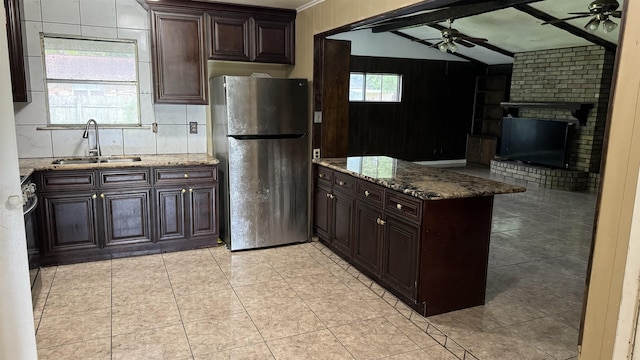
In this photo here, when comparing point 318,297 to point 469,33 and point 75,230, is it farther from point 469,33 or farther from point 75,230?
point 469,33

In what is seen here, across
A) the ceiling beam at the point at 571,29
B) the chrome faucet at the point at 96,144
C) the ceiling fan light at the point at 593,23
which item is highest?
the ceiling beam at the point at 571,29

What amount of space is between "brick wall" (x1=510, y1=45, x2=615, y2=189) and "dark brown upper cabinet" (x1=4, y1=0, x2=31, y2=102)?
26.0ft

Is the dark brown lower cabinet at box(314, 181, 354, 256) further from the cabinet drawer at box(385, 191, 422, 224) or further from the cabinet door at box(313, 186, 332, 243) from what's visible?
the cabinet drawer at box(385, 191, 422, 224)

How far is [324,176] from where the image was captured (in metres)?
4.13

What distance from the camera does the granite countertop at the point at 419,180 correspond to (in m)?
2.78

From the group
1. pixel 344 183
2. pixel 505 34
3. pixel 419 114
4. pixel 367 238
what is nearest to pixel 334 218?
pixel 344 183

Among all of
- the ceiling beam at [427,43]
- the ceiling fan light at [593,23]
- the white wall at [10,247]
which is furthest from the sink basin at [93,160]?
the ceiling beam at [427,43]

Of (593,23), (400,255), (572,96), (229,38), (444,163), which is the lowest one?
(444,163)

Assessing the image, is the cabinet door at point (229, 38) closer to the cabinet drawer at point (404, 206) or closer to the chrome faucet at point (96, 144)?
the chrome faucet at point (96, 144)

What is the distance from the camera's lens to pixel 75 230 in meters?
3.70

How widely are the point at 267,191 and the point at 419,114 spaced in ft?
20.5

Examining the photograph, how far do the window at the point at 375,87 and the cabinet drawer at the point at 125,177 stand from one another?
560 centimetres

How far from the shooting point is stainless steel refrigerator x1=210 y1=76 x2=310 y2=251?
3.94m

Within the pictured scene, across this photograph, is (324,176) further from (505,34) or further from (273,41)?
(505,34)
